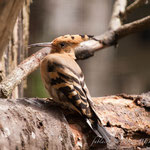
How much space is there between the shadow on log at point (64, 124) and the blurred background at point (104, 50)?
2857mm

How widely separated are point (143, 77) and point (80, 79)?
15.8ft

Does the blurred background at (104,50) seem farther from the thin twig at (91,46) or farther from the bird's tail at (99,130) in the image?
the bird's tail at (99,130)

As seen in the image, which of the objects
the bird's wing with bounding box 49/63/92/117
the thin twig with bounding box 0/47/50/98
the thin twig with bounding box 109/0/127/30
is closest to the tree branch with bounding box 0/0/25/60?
Answer: the bird's wing with bounding box 49/63/92/117

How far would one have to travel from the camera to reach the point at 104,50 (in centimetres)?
605

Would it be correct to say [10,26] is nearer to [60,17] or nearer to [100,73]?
[60,17]

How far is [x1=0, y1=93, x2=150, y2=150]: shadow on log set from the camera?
1324 millimetres

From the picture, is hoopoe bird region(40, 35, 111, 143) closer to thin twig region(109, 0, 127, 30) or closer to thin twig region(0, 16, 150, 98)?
thin twig region(0, 16, 150, 98)

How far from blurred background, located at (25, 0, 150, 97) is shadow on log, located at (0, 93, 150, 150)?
2857 mm

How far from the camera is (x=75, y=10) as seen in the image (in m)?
5.61

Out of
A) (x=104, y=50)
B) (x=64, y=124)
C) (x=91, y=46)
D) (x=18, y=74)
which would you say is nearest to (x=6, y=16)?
(x=64, y=124)

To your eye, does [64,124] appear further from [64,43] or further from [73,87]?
[64,43]

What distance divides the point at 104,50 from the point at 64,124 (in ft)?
15.2

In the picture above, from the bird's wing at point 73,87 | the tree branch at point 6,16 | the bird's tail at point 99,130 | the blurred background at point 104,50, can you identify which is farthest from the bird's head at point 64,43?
the blurred background at point 104,50

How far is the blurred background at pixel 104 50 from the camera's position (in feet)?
16.5
